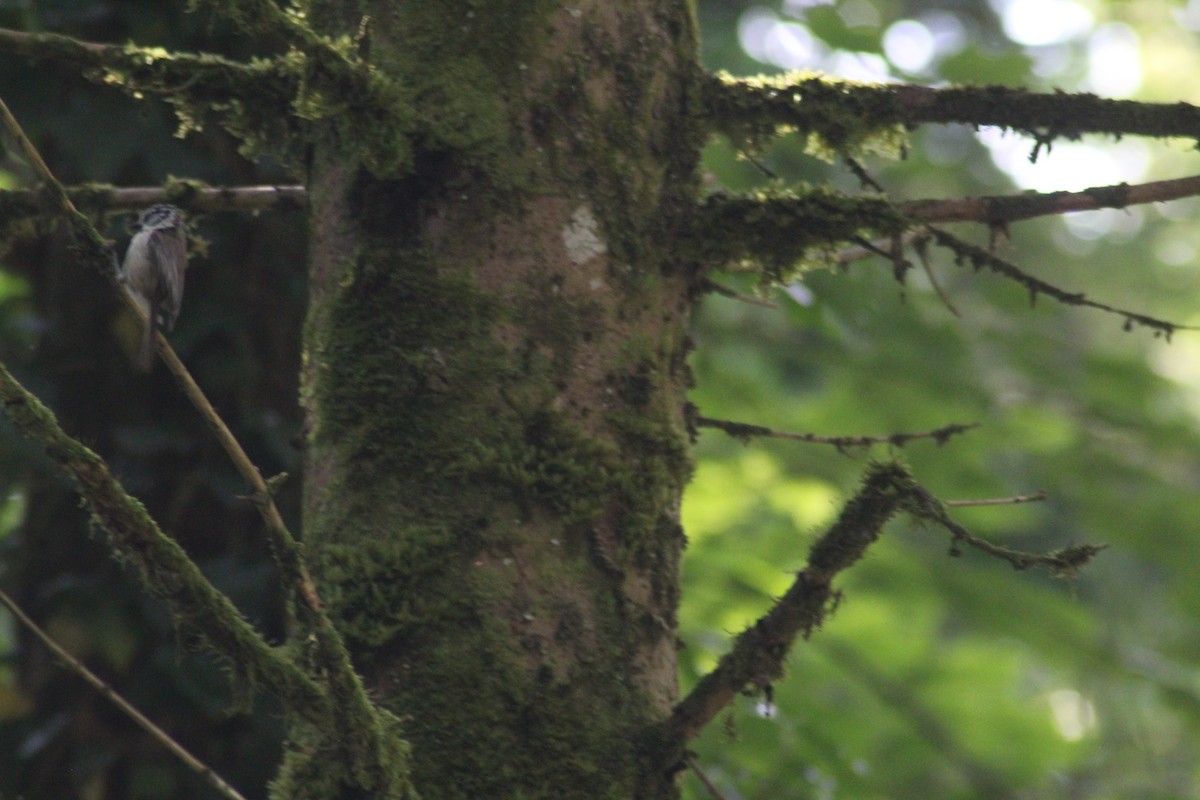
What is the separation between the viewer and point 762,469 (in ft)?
20.5

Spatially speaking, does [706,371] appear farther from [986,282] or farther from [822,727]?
[822,727]

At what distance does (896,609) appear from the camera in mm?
5645

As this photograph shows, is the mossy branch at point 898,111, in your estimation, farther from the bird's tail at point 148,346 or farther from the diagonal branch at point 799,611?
the bird's tail at point 148,346

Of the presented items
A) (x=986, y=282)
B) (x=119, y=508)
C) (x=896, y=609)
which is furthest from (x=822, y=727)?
(x=119, y=508)

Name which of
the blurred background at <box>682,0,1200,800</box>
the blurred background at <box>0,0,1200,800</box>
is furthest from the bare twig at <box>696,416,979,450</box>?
the blurred background at <box>682,0,1200,800</box>

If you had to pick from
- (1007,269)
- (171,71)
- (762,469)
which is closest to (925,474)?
(762,469)

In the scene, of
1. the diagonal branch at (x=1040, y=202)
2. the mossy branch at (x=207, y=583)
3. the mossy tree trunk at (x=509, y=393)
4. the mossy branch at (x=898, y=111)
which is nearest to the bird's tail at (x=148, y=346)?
the mossy branch at (x=207, y=583)

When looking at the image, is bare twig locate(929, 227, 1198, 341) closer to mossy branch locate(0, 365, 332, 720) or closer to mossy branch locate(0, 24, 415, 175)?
mossy branch locate(0, 24, 415, 175)

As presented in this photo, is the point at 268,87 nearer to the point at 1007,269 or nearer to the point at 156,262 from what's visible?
the point at 156,262

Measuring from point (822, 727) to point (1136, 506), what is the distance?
226cm

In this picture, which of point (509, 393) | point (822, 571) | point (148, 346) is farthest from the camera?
point (148, 346)

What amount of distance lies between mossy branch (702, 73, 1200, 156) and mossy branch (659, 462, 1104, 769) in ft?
2.71

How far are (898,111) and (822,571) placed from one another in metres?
0.99

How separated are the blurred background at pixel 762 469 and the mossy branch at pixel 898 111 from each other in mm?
88
